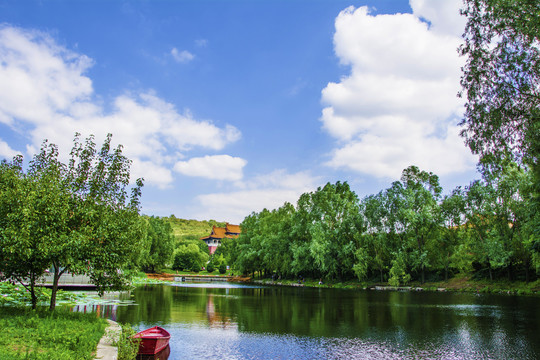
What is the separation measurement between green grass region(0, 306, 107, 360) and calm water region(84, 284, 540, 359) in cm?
388

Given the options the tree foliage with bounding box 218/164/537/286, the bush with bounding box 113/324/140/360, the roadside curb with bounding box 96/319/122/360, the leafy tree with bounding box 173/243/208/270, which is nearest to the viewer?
the roadside curb with bounding box 96/319/122/360

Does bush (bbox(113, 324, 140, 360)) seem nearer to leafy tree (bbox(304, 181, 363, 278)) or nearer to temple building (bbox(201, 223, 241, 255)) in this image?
leafy tree (bbox(304, 181, 363, 278))

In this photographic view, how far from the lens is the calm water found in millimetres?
15773

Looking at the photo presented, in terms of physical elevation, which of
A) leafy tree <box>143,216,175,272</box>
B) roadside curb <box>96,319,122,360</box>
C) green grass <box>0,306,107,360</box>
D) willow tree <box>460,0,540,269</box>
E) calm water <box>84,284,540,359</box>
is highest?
willow tree <box>460,0,540,269</box>

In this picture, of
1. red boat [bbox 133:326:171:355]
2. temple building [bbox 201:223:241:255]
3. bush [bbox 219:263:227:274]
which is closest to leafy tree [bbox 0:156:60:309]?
red boat [bbox 133:326:171:355]

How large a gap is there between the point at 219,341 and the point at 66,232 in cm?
820

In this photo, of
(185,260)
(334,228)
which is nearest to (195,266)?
(185,260)

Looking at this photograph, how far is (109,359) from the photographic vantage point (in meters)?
11.1

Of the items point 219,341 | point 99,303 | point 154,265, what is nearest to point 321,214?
point 154,265

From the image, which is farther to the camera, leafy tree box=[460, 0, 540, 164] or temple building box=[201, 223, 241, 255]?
temple building box=[201, 223, 241, 255]

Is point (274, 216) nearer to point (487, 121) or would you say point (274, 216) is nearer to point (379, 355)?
point (487, 121)

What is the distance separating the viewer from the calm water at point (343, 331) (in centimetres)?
1577

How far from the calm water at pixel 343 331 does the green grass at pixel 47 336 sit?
388 centimetres

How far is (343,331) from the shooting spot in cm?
2055
